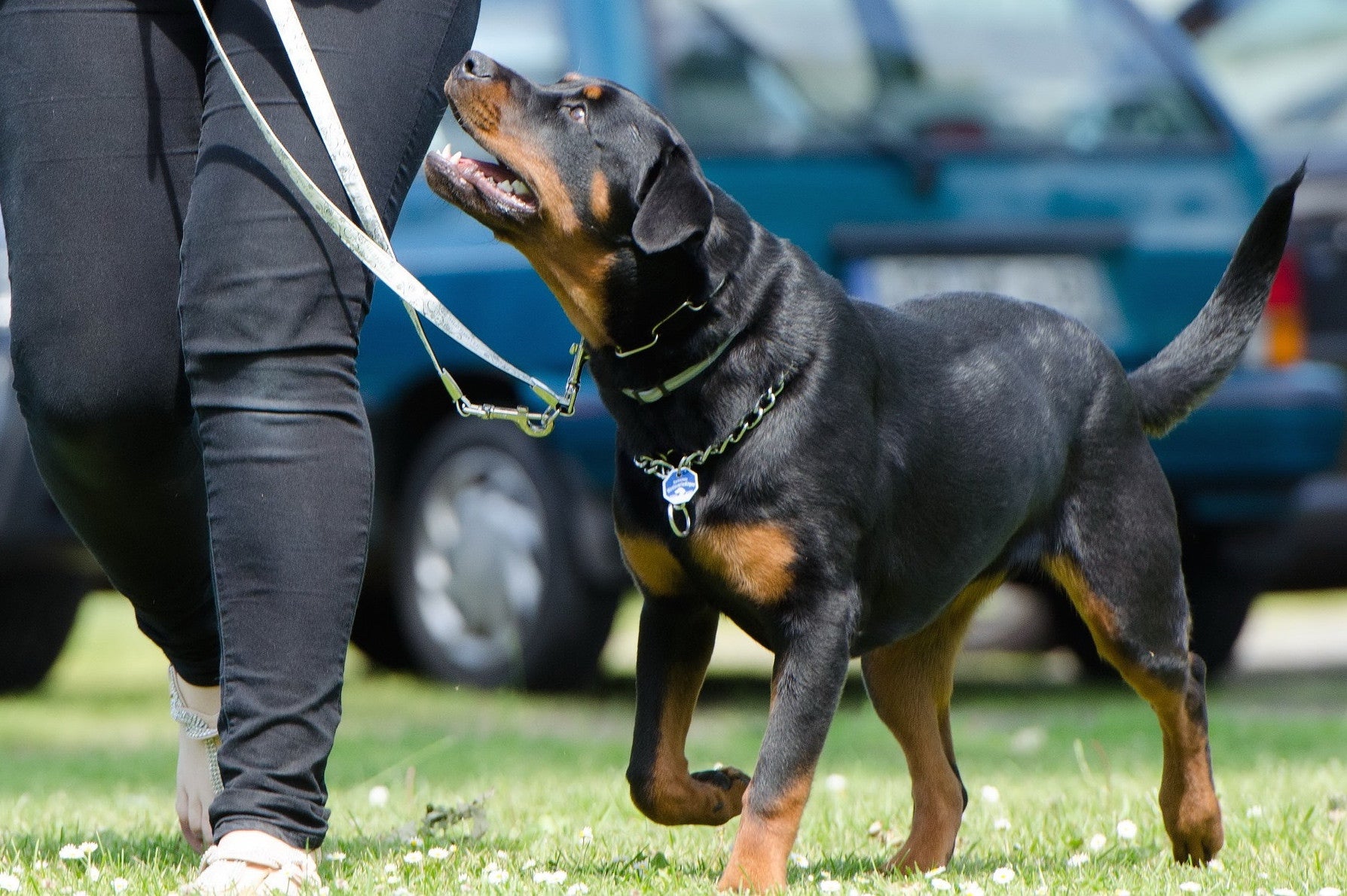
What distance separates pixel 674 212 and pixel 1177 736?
1512 millimetres

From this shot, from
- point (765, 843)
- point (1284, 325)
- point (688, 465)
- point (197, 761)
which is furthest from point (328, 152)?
point (1284, 325)

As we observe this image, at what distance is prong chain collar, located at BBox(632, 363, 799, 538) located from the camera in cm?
343

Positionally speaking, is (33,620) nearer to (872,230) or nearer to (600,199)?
(872,230)

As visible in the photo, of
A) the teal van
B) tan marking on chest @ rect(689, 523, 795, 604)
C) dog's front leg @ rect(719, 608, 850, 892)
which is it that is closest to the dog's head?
tan marking on chest @ rect(689, 523, 795, 604)

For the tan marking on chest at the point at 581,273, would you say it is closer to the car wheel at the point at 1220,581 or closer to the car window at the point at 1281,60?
the car wheel at the point at 1220,581

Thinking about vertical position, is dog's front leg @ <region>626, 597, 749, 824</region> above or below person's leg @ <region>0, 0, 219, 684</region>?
below

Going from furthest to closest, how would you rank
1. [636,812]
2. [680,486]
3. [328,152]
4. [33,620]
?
[33,620] < [636,812] < [680,486] < [328,152]

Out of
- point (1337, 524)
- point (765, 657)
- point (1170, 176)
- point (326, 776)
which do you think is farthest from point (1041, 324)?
point (765, 657)

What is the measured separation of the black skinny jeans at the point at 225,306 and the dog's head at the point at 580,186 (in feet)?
0.72

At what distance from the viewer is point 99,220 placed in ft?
11.0

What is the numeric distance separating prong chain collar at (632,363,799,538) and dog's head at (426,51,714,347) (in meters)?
0.26

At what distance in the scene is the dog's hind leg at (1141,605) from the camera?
402 cm

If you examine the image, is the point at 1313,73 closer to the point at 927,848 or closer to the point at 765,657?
the point at 765,657

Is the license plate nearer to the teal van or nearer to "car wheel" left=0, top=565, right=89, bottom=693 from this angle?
the teal van
